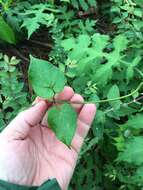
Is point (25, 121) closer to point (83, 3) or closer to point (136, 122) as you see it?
point (136, 122)

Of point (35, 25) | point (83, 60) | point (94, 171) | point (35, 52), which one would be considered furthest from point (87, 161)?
point (35, 52)

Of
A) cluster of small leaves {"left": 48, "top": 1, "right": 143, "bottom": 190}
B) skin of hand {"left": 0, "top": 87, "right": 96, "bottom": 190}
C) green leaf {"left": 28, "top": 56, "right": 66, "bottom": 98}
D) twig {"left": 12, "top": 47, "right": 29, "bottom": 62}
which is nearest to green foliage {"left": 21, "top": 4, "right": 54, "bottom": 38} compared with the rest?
cluster of small leaves {"left": 48, "top": 1, "right": 143, "bottom": 190}

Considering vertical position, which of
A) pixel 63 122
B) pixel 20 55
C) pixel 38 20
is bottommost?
pixel 20 55

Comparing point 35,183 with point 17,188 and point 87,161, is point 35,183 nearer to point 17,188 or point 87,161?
point 17,188

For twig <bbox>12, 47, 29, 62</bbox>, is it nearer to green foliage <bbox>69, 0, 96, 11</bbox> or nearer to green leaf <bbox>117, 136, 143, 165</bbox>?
green foliage <bbox>69, 0, 96, 11</bbox>

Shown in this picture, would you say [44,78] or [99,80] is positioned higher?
[44,78]

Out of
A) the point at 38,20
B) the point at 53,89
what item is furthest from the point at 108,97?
the point at 38,20

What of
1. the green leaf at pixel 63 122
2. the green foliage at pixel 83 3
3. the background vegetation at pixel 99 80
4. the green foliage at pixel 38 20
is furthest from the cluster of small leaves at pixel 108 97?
the green leaf at pixel 63 122
